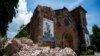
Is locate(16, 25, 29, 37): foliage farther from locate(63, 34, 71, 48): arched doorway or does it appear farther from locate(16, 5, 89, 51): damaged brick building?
locate(63, 34, 71, 48): arched doorway

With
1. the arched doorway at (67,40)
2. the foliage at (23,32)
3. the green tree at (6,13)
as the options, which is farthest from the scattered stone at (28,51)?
the arched doorway at (67,40)

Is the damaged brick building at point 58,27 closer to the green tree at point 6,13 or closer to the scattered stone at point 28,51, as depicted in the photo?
the green tree at point 6,13

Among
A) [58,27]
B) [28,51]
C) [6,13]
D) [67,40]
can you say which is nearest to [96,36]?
[67,40]

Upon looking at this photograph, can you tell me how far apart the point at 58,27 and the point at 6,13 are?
30.8ft

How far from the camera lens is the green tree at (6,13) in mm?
14064

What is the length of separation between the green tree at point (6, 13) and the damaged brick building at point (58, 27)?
4.56m

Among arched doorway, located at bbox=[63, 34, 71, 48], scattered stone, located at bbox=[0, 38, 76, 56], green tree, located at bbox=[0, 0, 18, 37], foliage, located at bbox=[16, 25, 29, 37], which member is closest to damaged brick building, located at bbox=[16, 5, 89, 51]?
arched doorway, located at bbox=[63, 34, 71, 48]

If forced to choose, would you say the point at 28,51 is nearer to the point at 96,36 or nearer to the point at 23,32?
the point at 23,32

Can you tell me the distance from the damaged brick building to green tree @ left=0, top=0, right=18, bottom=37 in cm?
456

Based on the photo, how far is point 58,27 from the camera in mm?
22609

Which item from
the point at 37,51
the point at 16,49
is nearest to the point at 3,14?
the point at 16,49

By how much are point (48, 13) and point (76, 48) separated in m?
7.60

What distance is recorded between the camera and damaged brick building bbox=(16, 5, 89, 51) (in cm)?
1915

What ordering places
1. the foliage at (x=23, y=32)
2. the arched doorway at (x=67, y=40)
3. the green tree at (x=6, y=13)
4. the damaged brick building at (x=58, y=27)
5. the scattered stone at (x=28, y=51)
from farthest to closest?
the arched doorway at (x=67, y=40) → the damaged brick building at (x=58, y=27) → the foliage at (x=23, y=32) → the green tree at (x=6, y=13) → the scattered stone at (x=28, y=51)
